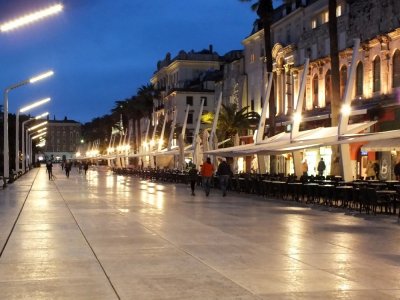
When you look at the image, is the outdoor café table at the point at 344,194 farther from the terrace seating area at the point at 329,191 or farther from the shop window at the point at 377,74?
the shop window at the point at 377,74

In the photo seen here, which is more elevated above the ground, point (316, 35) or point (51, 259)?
point (316, 35)

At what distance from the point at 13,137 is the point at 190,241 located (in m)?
79.6

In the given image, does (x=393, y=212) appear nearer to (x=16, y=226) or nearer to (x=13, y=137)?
(x=16, y=226)

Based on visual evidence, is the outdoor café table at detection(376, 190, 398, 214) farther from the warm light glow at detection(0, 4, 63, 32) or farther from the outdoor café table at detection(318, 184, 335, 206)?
the warm light glow at detection(0, 4, 63, 32)

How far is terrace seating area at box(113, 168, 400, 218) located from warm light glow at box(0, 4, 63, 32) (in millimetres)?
10497

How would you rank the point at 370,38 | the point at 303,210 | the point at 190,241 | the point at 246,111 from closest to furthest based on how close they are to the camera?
the point at 190,241 < the point at 303,210 < the point at 370,38 < the point at 246,111

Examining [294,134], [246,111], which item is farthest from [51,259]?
[246,111]

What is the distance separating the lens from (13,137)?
8981cm

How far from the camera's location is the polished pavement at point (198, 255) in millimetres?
9055

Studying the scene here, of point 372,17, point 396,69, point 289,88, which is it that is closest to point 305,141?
point 396,69

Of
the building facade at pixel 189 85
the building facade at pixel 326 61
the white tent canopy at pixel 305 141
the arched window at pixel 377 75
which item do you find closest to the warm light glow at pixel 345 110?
the white tent canopy at pixel 305 141

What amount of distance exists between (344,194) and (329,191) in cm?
131

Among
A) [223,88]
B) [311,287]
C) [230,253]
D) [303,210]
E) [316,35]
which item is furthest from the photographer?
[223,88]

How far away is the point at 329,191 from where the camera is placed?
78.5 feet
